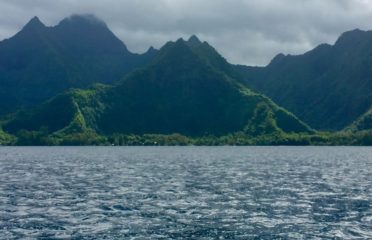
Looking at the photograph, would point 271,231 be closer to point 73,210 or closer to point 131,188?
point 73,210

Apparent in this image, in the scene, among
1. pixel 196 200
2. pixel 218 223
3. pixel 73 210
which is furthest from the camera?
pixel 196 200

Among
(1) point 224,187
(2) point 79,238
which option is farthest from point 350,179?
(2) point 79,238

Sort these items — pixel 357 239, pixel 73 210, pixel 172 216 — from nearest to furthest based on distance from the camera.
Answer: pixel 357 239 < pixel 172 216 < pixel 73 210

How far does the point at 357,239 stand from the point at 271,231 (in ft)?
25.8

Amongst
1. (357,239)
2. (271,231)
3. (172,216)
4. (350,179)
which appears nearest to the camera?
(357,239)

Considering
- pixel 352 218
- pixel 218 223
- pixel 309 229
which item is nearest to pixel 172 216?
pixel 218 223

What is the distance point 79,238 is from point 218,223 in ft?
47.8

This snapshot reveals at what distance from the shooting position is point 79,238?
44.8m

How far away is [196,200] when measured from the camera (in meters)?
68.2

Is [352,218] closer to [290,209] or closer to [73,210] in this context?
[290,209]

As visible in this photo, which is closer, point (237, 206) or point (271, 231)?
point (271, 231)

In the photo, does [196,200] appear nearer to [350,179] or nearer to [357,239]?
[357,239]

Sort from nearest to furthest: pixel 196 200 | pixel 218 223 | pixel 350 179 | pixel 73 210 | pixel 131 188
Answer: pixel 218 223 < pixel 73 210 < pixel 196 200 < pixel 131 188 < pixel 350 179

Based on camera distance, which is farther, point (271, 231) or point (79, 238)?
point (271, 231)
